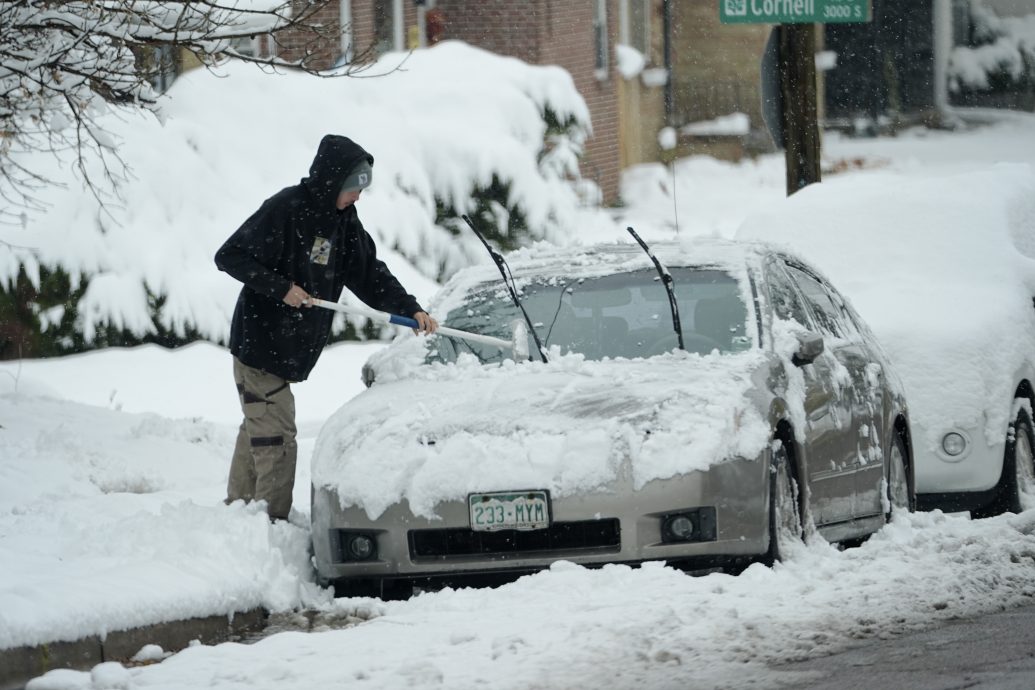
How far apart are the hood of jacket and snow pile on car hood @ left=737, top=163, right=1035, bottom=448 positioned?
10.3ft

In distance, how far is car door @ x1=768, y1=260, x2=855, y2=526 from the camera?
7301 millimetres

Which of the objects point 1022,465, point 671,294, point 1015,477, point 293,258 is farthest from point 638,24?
point 671,294

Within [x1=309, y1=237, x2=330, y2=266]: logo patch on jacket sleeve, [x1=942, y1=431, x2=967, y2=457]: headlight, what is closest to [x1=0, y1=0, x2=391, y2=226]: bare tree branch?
[x1=309, y1=237, x2=330, y2=266]: logo patch on jacket sleeve

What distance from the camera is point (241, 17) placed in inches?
470

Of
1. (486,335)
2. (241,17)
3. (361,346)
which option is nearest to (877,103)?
(361,346)

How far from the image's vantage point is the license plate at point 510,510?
6.45 metres

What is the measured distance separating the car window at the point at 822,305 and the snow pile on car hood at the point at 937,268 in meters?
0.72

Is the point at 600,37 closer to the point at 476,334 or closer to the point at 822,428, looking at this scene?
the point at 476,334

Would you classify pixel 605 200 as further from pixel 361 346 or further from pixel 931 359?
pixel 931 359

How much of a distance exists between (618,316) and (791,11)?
5.90 m

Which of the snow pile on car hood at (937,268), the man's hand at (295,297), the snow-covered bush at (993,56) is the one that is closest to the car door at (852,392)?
the snow pile on car hood at (937,268)

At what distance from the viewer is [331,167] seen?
26.0 feet

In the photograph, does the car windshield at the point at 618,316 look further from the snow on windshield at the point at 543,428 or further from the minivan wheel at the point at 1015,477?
the minivan wheel at the point at 1015,477

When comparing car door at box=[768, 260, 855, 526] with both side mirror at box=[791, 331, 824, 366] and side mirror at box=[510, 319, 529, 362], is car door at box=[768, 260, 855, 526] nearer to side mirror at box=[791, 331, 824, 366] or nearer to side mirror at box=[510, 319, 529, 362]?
side mirror at box=[791, 331, 824, 366]
